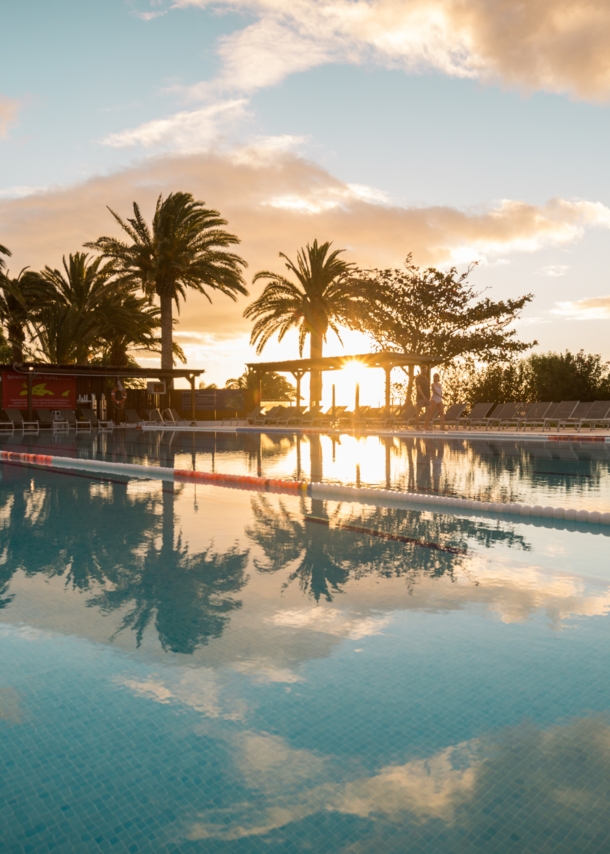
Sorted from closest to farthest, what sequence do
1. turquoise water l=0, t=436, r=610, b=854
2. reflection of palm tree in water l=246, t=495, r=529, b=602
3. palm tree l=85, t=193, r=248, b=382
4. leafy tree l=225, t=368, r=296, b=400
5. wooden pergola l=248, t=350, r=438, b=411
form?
1. turquoise water l=0, t=436, r=610, b=854
2. reflection of palm tree in water l=246, t=495, r=529, b=602
3. wooden pergola l=248, t=350, r=438, b=411
4. palm tree l=85, t=193, r=248, b=382
5. leafy tree l=225, t=368, r=296, b=400

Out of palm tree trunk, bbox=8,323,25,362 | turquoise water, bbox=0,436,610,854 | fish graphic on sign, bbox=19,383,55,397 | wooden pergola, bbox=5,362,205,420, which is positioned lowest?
turquoise water, bbox=0,436,610,854

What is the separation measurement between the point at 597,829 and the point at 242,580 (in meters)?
3.04

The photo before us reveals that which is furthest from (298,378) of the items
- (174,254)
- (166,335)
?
(174,254)

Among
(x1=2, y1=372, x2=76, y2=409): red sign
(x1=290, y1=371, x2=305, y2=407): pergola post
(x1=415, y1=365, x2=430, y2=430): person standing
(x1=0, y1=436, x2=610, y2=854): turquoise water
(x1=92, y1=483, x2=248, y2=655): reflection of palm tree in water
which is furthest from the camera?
(x1=290, y1=371, x2=305, y2=407): pergola post

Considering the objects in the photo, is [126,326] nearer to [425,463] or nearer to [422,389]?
[422,389]

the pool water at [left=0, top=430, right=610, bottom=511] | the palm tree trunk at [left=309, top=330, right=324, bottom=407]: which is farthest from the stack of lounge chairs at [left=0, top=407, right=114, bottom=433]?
the pool water at [left=0, top=430, right=610, bottom=511]

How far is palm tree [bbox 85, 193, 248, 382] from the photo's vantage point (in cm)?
3130

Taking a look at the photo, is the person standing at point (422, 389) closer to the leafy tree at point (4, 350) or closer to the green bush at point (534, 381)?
the green bush at point (534, 381)

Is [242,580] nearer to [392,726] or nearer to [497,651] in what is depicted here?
[497,651]

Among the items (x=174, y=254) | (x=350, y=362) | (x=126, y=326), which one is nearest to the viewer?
(x=350, y=362)

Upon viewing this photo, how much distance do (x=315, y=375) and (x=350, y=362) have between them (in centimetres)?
866

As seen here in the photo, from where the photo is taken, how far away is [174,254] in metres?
31.5

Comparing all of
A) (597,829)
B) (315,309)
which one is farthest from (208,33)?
(315,309)

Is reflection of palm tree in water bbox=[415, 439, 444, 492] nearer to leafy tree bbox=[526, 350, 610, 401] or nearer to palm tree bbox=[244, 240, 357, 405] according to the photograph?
palm tree bbox=[244, 240, 357, 405]
